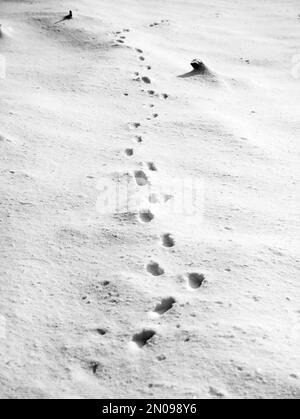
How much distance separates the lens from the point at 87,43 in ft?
19.6

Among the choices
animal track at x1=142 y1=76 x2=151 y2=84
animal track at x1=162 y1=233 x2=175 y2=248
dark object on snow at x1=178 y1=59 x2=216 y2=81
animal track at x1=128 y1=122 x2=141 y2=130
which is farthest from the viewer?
dark object on snow at x1=178 y1=59 x2=216 y2=81

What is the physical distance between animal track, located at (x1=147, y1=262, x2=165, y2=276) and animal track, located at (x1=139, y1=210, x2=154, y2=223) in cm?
44

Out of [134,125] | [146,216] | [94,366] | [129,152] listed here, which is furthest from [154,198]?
[94,366]

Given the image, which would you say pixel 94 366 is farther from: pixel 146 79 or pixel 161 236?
pixel 146 79

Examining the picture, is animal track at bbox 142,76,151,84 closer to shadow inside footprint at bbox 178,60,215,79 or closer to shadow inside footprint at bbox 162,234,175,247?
shadow inside footprint at bbox 178,60,215,79

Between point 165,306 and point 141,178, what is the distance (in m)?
1.35

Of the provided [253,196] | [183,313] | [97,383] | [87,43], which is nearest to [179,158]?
[253,196]

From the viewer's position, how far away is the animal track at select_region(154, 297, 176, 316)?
2625 millimetres

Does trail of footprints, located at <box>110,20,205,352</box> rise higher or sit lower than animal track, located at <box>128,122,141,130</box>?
lower

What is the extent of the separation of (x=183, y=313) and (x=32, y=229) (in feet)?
3.99

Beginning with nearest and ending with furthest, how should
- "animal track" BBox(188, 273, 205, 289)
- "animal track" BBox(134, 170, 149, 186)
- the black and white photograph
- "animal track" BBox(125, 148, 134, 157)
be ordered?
1. the black and white photograph
2. "animal track" BBox(188, 273, 205, 289)
3. "animal track" BBox(134, 170, 149, 186)
4. "animal track" BBox(125, 148, 134, 157)

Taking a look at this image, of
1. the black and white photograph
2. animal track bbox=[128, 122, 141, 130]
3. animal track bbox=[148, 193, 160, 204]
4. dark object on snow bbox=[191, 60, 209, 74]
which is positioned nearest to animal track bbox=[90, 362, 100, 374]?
the black and white photograph

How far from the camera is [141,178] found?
3.76 metres
